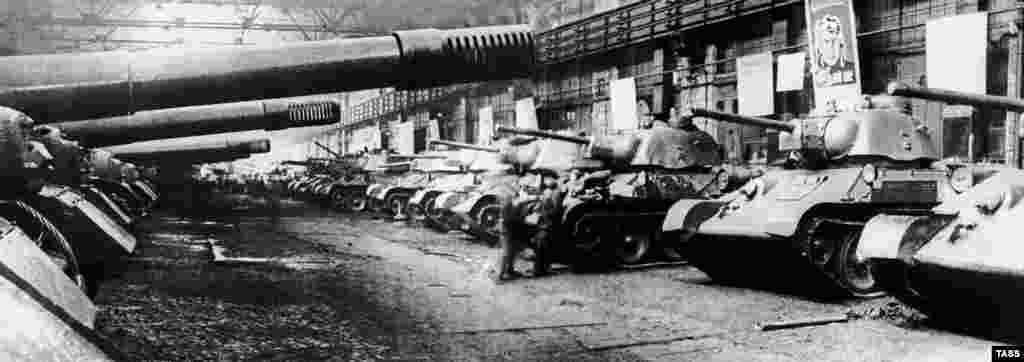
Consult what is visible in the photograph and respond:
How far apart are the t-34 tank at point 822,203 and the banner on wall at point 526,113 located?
14590mm

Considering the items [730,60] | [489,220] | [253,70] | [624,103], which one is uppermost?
[730,60]

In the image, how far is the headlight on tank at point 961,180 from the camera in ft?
26.2

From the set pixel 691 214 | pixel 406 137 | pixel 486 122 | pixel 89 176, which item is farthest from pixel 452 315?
pixel 406 137

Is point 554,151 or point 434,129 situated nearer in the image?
point 554,151

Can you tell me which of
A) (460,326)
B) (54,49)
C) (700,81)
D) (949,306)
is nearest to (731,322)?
(949,306)

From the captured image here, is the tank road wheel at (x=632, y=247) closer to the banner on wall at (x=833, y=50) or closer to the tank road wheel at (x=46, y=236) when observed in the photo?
the banner on wall at (x=833, y=50)

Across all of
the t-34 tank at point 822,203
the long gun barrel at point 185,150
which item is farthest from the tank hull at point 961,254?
the long gun barrel at point 185,150

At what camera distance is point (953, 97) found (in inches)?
259

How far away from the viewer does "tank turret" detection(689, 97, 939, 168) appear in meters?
8.47

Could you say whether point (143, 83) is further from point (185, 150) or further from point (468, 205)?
point (185, 150)

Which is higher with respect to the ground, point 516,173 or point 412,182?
point 516,173

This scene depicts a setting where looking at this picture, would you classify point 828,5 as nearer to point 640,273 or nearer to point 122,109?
point 640,273

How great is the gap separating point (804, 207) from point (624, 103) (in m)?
12.2

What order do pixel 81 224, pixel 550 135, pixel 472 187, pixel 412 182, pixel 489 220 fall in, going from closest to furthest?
pixel 81 224, pixel 550 135, pixel 489 220, pixel 472 187, pixel 412 182
